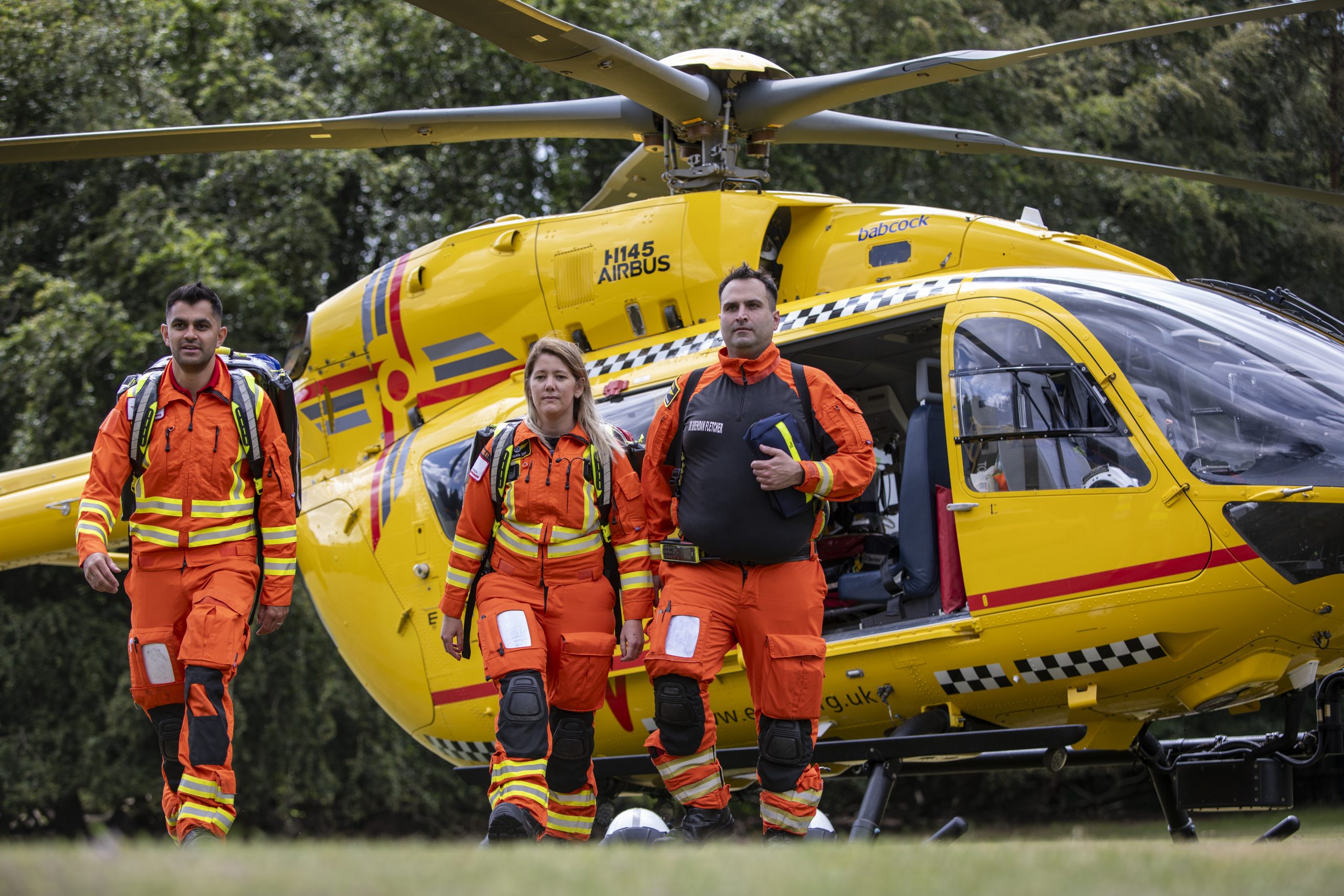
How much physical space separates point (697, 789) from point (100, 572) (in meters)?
2.29

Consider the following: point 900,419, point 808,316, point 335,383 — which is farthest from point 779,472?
point 335,383

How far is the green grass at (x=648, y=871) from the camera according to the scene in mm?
2049

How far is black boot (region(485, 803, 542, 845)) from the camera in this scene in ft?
13.9

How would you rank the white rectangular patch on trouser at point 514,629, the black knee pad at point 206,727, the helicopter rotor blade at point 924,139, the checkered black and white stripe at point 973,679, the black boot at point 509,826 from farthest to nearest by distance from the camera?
the helicopter rotor blade at point 924,139 < the checkered black and white stripe at point 973,679 < the white rectangular patch on trouser at point 514,629 < the black knee pad at point 206,727 < the black boot at point 509,826

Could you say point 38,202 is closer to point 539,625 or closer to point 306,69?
point 306,69

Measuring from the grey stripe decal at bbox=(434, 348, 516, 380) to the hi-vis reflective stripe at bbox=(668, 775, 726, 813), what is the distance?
9.39ft

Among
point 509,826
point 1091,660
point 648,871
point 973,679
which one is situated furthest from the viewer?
point 973,679

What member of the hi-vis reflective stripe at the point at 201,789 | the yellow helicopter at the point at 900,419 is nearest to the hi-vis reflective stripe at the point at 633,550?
the yellow helicopter at the point at 900,419

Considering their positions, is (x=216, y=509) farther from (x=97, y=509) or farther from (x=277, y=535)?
(x=97, y=509)

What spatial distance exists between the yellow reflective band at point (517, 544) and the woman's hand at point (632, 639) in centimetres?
45

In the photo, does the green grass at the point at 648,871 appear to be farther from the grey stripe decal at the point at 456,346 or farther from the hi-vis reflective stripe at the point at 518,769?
the grey stripe decal at the point at 456,346

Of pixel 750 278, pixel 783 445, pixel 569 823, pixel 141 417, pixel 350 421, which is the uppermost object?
pixel 750 278

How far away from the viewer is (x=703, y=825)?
4.68 metres

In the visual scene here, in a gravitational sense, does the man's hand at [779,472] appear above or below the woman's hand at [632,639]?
above
